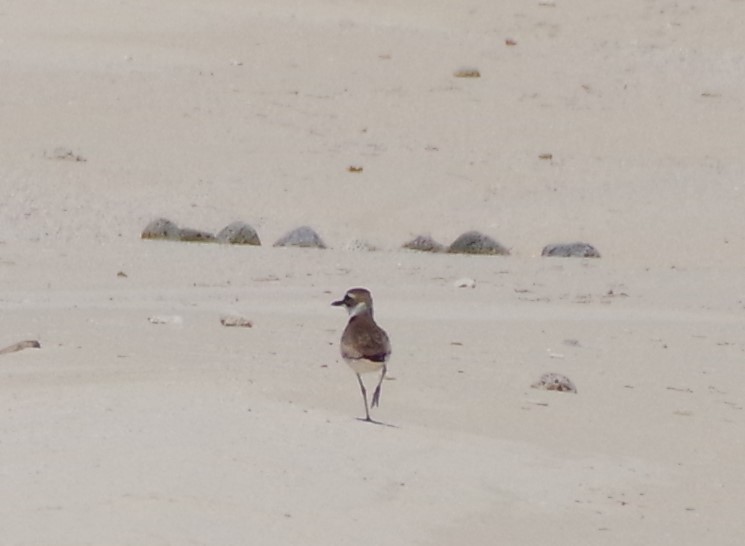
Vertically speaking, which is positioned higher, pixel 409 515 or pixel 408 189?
pixel 408 189

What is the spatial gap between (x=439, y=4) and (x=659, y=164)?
7643 millimetres

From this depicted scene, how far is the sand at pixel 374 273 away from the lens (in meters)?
7.09

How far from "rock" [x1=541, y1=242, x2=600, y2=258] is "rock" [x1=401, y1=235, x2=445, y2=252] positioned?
822 mm

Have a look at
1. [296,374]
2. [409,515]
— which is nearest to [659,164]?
[296,374]

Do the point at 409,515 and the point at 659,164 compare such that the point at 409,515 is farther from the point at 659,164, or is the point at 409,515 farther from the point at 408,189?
the point at 659,164

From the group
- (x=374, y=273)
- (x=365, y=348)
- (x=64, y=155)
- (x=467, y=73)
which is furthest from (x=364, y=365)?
(x=467, y=73)

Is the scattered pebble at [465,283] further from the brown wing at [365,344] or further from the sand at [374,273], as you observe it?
the brown wing at [365,344]

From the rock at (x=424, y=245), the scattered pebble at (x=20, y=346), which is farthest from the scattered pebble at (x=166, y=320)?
the rock at (x=424, y=245)

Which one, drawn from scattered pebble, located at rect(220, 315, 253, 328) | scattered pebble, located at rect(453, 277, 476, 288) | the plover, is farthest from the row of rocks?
the plover

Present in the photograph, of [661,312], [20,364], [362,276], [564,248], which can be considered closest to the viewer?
[20,364]

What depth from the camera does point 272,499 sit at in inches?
266

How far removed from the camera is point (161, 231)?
15453 mm

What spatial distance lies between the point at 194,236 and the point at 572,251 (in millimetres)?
2903

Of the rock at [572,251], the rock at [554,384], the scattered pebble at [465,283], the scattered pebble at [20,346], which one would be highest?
the rock at [572,251]
